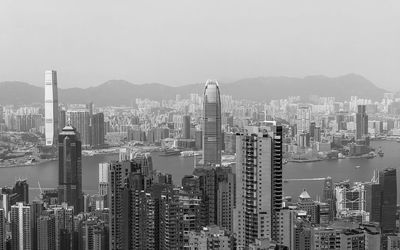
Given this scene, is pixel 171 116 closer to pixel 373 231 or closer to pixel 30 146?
pixel 30 146

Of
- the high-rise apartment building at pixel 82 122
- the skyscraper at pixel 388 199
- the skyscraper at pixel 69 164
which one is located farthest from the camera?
the high-rise apartment building at pixel 82 122

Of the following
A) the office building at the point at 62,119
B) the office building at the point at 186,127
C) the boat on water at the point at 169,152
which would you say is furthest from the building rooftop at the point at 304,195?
the office building at the point at 62,119

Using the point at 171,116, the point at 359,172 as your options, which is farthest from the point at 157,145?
the point at 359,172

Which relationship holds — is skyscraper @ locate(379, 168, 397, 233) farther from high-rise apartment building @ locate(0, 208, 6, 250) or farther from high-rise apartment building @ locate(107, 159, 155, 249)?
high-rise apartment building @ locate(0, 208, 6, 250)

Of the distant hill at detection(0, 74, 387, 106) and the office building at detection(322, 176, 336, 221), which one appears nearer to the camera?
the office building at detection(322, 176, 336, 221)

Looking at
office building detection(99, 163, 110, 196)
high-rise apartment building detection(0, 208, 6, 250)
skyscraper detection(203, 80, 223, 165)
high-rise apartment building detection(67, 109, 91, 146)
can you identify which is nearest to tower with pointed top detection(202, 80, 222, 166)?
skyscraper detection(203, 80, 223, 165)

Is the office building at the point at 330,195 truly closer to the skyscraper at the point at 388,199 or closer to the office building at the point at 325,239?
the skyscraper at the point at 388,199
